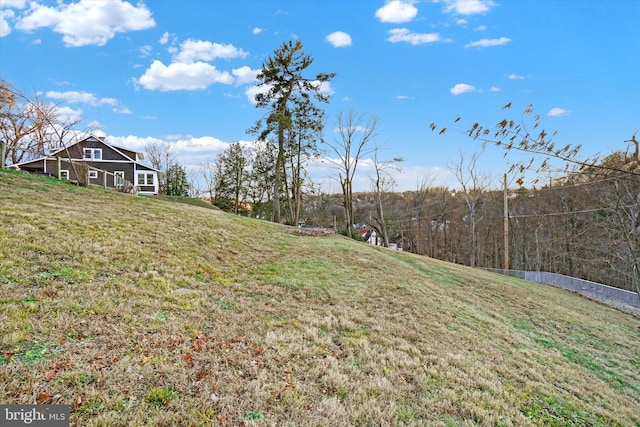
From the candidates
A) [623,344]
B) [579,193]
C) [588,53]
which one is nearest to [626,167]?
[588,53]

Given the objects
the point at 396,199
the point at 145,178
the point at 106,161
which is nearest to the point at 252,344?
the point at 106,161

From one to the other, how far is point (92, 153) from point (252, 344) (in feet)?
81.4

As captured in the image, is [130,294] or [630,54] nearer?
[630,54]

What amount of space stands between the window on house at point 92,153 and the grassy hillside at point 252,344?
17306mm

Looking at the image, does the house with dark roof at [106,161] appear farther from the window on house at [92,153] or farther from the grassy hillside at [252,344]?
the grassy hillside at [252,344]

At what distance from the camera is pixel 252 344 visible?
3385 millimetres

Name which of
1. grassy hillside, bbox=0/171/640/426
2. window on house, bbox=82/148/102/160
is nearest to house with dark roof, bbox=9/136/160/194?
window on house, bbox=82/148/102/160

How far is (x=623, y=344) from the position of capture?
22.2ft

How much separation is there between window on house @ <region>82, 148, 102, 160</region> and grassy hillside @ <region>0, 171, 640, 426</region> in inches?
681

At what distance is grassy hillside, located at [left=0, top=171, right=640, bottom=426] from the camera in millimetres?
2369

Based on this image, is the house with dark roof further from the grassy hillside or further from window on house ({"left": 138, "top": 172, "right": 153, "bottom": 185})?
the grassy hillside

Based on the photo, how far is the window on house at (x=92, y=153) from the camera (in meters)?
21.8

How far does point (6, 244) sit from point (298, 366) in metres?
4.41

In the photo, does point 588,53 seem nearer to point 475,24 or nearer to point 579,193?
point 475,24
